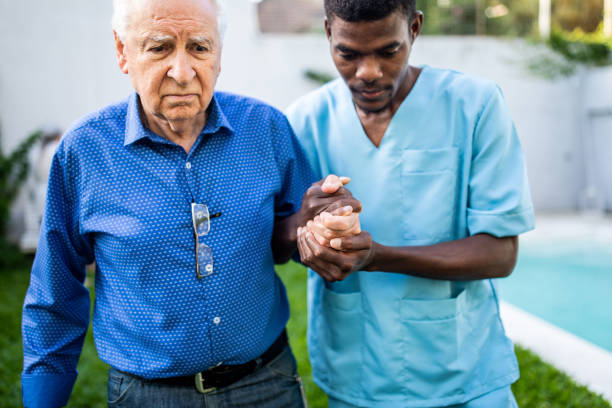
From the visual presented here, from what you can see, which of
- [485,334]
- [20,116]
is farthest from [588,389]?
[20,116]

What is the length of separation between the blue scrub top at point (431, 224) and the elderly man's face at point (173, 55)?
52cm

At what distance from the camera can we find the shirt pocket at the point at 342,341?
1713mm

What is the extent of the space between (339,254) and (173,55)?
2.23ft

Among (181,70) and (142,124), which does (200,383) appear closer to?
(142,124)

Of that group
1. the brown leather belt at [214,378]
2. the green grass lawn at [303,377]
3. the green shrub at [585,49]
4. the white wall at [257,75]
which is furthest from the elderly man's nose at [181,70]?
the green shrub at [585,49]

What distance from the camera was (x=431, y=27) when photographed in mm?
12227

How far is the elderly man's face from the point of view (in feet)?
4.46

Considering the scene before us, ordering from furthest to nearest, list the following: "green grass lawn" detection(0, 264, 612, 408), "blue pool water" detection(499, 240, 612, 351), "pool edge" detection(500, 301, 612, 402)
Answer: "blue pool water" detection(499, 240, 612, 351) → "pool edge" detection(500, 301, 612, 402) → "green grass lawn" detection(0, 264, 612, 408)

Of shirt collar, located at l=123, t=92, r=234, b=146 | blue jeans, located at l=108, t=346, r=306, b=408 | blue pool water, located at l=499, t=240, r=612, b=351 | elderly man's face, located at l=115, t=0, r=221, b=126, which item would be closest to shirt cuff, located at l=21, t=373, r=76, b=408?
blue jeans, located at l=108, t=346, r=306, b=408

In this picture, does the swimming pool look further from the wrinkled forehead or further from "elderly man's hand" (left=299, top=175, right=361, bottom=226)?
the wrinkled forehead

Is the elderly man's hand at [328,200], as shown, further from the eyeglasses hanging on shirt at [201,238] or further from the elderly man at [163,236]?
the eyeglasses hanging on shirt at [201,238]

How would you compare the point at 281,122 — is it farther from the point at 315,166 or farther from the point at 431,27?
the point at 431,27

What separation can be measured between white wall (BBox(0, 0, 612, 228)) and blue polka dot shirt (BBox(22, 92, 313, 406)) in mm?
8538

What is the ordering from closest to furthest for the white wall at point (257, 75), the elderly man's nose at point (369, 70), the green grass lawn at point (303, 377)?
the elderly man's nose at point (369, 70) → the green grass lawn at point (303, 377) → the white wall at point (257, 75)
